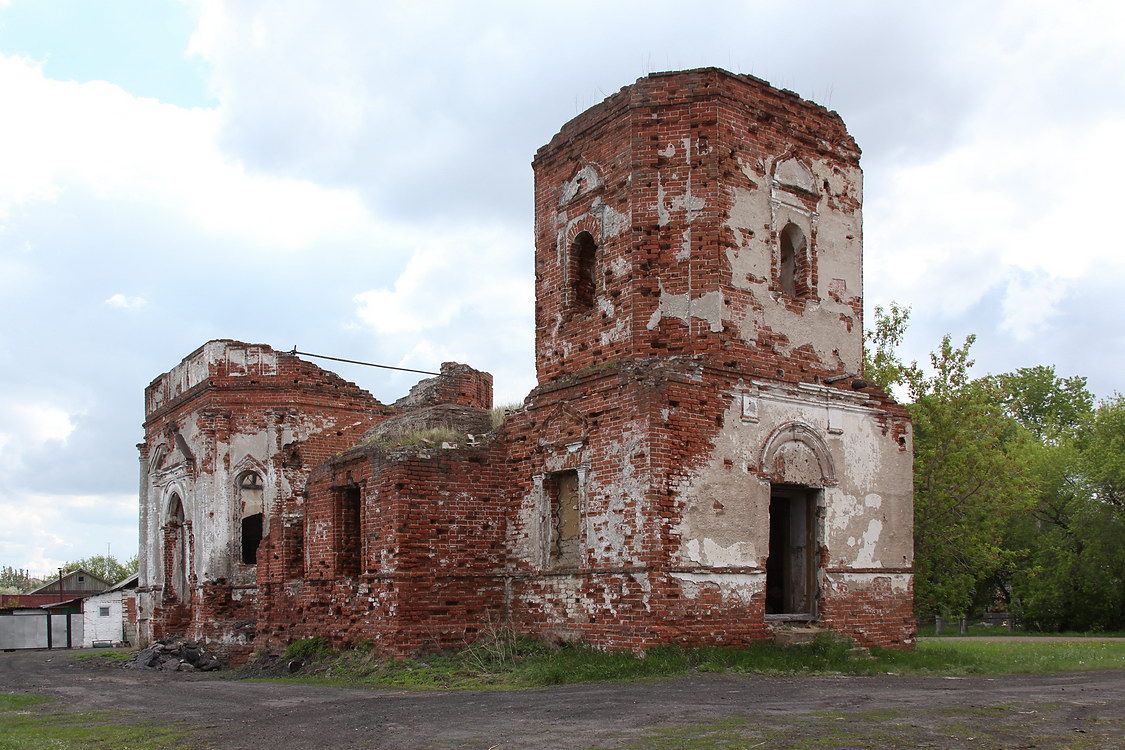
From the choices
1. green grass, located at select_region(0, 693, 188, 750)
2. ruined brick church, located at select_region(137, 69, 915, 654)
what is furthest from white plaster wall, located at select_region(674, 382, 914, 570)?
green grass, located at select_region(0, 693, 188, 750)

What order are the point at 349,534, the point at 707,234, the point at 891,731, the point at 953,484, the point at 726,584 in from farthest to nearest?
the point at 953,484 → the point at 349,534 → the point at 707,234 → the point at 726,584 → the point at 891,731

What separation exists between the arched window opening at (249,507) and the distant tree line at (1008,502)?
41.0ft

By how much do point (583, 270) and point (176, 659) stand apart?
1100 centimetres

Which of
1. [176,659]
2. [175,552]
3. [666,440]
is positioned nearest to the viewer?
[666,440]

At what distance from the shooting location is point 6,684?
16797 mm

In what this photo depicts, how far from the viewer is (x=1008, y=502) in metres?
22.4

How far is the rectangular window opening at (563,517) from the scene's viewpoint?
549 inches

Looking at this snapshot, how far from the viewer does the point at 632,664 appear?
11.8 meters

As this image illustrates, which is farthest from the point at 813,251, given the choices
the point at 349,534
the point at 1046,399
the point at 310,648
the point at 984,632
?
the point at 1046,399

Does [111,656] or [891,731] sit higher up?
[891,731]

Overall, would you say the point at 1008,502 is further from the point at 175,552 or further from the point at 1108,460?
the point at 175,552

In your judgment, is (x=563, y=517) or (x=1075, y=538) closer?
(x=563, y=517)

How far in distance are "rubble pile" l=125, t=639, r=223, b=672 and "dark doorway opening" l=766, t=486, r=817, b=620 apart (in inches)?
418

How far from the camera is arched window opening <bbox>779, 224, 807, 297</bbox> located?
14.4m
